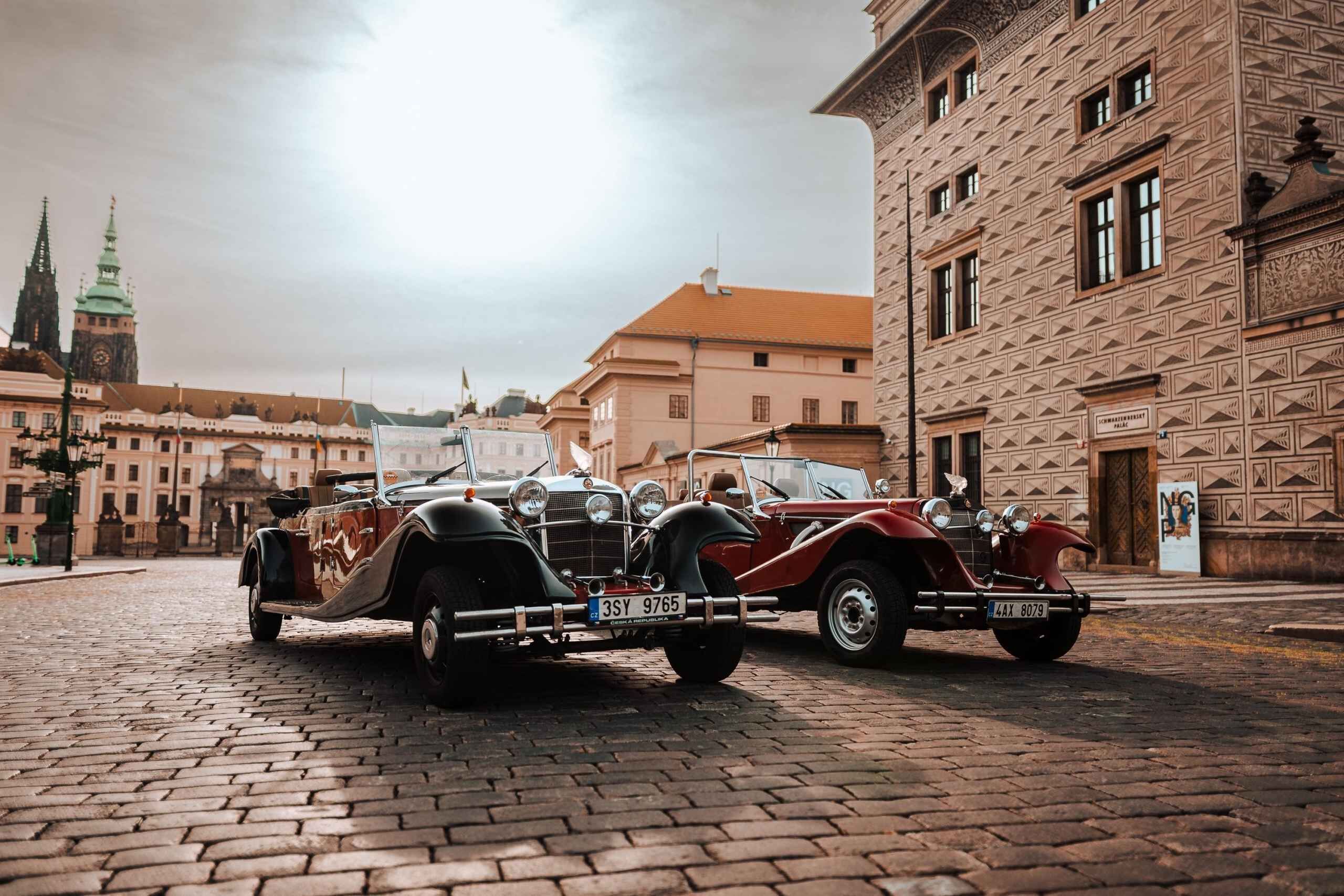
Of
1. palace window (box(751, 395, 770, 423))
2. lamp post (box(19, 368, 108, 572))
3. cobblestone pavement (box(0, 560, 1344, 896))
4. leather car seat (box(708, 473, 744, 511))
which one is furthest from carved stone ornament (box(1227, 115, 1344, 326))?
palace window (box(751, 395, 770, 423))

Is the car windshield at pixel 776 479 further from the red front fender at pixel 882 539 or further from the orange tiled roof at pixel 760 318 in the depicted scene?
the orange tiled roof at pixel 760 318

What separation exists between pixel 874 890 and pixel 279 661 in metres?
5.87

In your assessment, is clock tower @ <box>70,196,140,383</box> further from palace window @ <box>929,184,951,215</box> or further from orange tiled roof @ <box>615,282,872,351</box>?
palace window @ <box>929,184,951,215</box>

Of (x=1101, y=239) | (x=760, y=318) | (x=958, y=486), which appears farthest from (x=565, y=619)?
(x=760, y=318)

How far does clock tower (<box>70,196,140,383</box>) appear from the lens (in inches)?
4476

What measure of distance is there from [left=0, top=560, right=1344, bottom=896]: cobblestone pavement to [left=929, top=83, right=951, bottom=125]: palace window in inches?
876

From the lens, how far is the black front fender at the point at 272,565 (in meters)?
8.36

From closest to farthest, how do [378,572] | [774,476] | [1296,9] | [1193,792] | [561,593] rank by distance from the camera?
[1193,792], [561,593], [378,572], [774,476], [1296,9]

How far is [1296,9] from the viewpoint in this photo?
17.3 m

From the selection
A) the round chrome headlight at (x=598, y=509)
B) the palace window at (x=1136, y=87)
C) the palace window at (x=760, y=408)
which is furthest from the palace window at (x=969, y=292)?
the palace window at (x=760, y=408)

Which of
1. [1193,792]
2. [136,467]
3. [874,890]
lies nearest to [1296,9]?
[1193,792]

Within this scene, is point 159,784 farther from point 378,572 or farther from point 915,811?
point 915,811

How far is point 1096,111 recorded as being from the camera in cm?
2067

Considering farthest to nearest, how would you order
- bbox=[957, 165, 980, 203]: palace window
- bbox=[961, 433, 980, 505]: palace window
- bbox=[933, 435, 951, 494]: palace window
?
bbox=[933, 435, 951, 494]: palace window
bbox=[957, 165, 980, 203]: palace window
bbox=[961, 433, 980, 505]: palace window
